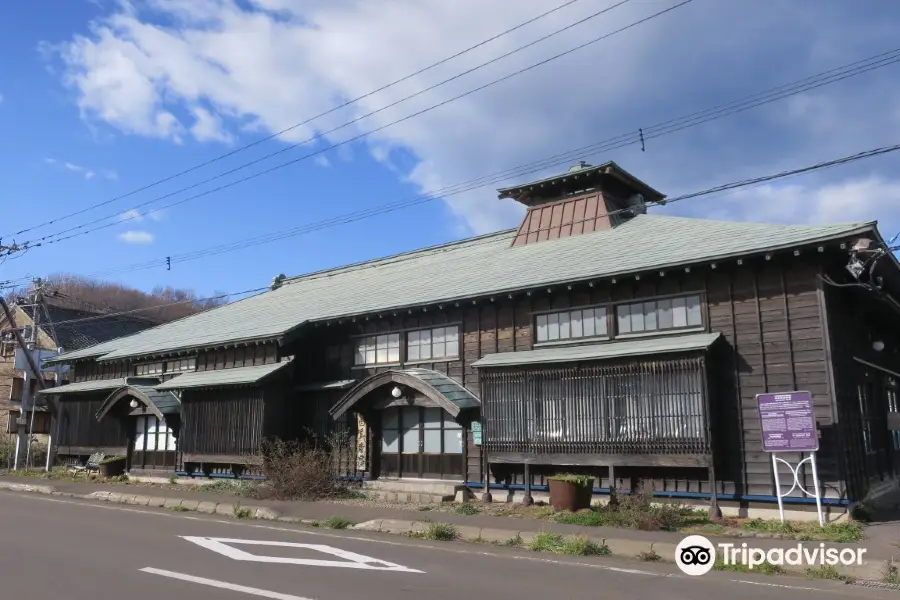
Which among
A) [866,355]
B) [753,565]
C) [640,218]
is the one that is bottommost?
[753,565]

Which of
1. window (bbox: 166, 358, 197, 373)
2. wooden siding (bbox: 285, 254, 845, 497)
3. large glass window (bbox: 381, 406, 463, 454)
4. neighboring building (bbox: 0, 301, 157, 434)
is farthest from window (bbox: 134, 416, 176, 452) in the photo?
neighboring building (bbox: 0, 301, 157, 434)

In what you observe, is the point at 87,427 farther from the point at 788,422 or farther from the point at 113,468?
the point at 788,422

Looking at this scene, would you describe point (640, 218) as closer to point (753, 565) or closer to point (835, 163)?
point (835, 163)

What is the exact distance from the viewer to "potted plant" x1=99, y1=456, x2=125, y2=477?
24297mm

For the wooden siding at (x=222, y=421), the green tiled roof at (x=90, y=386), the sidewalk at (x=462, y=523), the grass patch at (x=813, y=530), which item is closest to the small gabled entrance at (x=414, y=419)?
the sidewalk at (x=462, y=523)

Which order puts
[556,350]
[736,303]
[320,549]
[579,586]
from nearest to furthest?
1. [579,586]
2. [320,549]
3. [736,303]
4. [556,350]

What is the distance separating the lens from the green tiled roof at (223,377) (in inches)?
771

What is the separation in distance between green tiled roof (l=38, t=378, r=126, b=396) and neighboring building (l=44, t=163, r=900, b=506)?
170 millimetres

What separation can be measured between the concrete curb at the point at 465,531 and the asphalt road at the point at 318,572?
495 mm

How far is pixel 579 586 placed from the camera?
7750mm

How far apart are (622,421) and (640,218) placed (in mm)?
7377

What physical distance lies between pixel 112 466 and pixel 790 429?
2182 centimetres

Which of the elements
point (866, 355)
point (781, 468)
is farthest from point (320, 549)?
point (866, 355)

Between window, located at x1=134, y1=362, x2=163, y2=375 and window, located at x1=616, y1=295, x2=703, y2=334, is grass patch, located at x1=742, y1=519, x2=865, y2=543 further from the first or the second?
window, located at x1=134, y1=362, x2=163, y2=375
